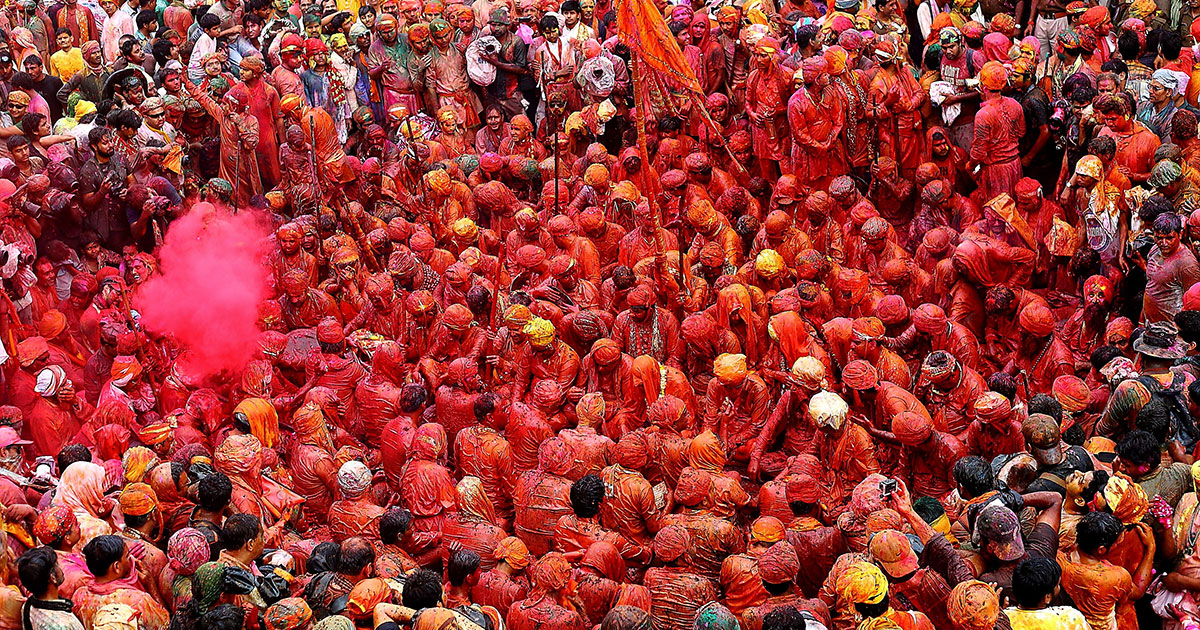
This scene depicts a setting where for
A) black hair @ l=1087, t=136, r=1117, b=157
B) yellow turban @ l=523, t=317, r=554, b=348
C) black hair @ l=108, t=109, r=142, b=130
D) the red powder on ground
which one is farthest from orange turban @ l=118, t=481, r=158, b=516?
black hair @ l=1087, t=136, r=1117, b=157

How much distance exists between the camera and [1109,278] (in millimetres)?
13648

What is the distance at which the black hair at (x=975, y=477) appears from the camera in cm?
998

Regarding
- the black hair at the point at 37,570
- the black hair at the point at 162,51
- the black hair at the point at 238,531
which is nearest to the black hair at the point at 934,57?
the black hair at the point at 162,51

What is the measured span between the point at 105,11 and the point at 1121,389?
15.0m

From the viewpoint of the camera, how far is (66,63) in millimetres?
19062

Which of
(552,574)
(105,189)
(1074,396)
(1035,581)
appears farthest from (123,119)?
(1035,581)

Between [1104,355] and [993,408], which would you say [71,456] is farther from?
[1104,355]

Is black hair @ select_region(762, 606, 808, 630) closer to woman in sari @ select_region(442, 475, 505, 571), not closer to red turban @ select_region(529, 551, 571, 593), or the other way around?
red turban @ select_region(529, 551, 571, 593)

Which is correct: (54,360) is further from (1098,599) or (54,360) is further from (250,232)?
(1098,599)

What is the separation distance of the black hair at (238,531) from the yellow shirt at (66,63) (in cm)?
1117

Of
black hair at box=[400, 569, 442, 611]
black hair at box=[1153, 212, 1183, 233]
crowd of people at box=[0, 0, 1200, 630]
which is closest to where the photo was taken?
black hair at box=[400, 569, 442, 611]

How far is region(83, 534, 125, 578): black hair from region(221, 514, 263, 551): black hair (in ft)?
2.21

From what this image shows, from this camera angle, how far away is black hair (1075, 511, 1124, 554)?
8.79m

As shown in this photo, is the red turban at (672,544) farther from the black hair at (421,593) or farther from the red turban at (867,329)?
the red turban at (867,329)
